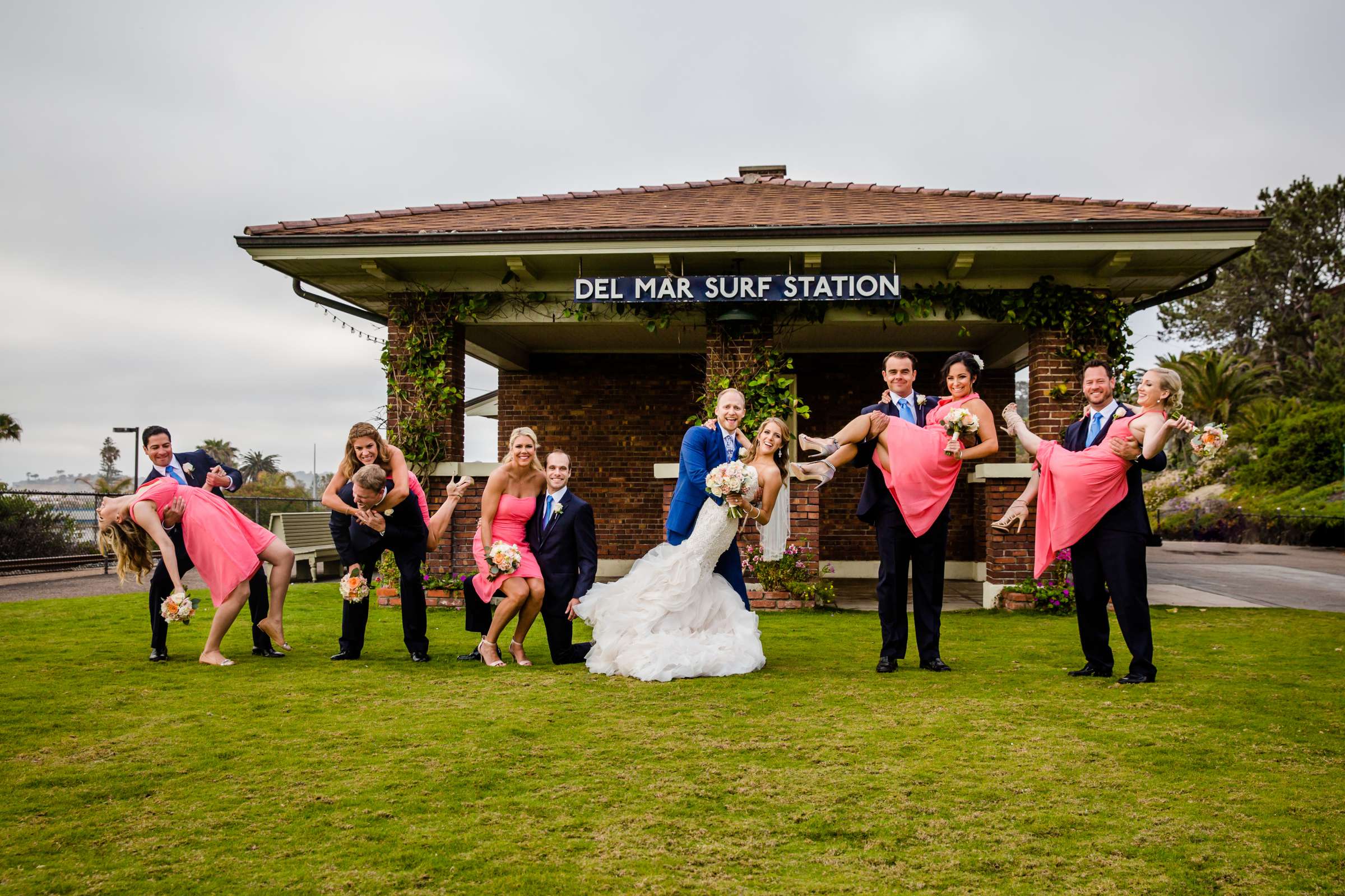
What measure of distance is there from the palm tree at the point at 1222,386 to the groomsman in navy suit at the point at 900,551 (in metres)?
36.3

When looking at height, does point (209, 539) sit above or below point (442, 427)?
below

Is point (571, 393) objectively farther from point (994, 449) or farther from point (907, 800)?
point (907, 800)

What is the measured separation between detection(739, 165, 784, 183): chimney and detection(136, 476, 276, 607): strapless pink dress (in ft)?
32.7

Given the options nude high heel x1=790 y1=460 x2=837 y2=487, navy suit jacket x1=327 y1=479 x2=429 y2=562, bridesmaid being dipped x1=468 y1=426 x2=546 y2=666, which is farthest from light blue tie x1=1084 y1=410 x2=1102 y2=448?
navy suit jacket x1=327 y1=479 x2=429 y2=562

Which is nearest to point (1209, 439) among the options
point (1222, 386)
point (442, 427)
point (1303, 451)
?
point (442, 427)

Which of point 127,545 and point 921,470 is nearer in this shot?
point 921,470

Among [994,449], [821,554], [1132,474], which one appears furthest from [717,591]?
[821,554]

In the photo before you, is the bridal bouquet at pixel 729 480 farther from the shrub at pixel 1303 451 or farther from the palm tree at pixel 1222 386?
the palm tree at pixel 1222 386

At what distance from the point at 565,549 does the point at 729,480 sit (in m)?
1.42

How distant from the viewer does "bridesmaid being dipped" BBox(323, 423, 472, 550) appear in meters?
6.61

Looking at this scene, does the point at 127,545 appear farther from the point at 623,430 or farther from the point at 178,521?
the point at 623,430

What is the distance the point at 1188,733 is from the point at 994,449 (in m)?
1.97

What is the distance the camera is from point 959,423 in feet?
18.4

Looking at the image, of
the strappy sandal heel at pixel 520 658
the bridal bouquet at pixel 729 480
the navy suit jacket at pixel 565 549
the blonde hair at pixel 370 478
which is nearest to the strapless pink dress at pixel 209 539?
the blonde hair at pixel 370 478
